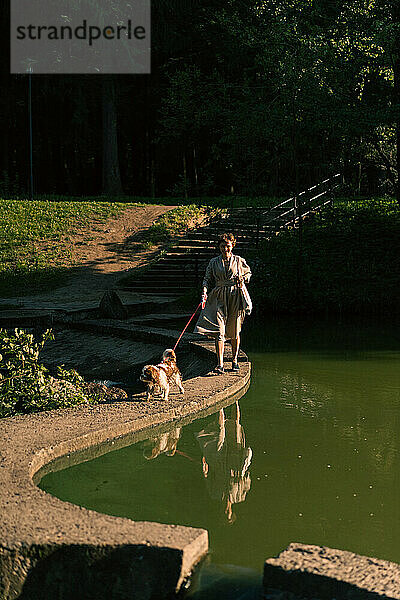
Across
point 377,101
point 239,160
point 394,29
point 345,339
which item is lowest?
point 345,339

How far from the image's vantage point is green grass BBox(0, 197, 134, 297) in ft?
80.5

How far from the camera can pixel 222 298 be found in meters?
11.2

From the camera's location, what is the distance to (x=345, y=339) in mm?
15250

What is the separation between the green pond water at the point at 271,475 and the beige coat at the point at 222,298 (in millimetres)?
1021

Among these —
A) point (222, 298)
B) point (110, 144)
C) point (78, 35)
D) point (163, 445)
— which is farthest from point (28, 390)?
point (110, 144)

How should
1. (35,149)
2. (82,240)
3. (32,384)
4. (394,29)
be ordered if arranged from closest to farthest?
(32,384), (394,29), (82,240), (35,149)

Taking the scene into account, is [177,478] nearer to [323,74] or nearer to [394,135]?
[323,74]

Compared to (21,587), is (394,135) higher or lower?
higher

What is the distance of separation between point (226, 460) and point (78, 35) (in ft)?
105

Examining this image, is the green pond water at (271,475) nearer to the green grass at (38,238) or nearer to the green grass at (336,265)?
the green grass at (336,265)

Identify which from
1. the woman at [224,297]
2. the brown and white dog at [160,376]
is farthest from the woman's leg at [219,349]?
the brown and white dog at [160,376]

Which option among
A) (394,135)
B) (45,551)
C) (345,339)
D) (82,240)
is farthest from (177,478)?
(82,240)

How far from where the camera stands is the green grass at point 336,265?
20.7 meters

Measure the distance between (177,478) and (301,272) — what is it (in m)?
15.6
